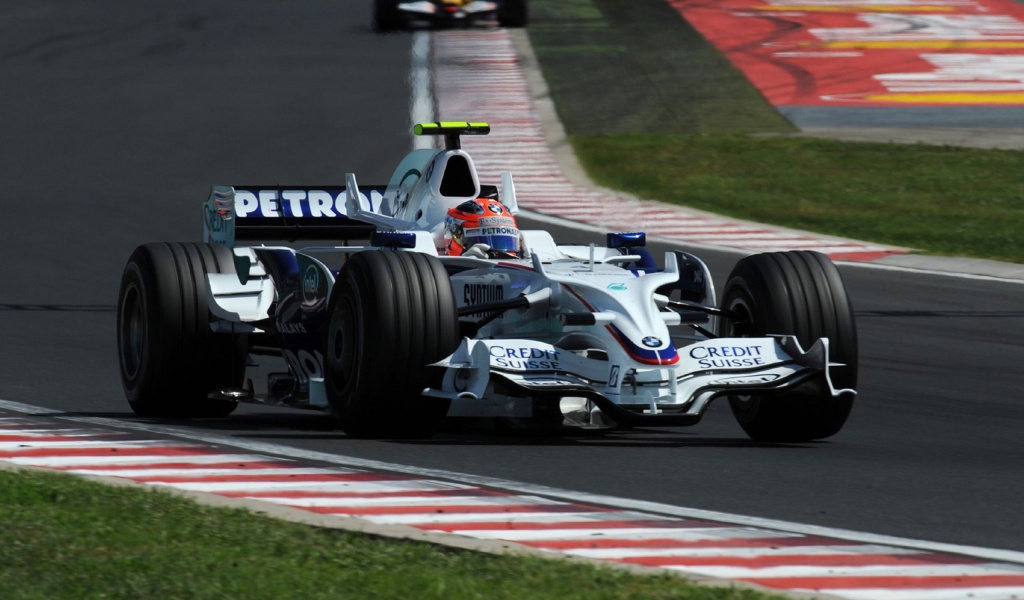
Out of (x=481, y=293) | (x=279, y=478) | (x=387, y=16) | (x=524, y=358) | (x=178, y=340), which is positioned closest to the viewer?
(x=279, y=478)

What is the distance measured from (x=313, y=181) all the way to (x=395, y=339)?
1302 cm

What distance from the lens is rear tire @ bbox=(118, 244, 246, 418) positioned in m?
10.2

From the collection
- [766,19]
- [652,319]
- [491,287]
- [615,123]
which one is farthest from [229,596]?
[766,19]

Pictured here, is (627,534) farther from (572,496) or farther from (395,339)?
(395,339)

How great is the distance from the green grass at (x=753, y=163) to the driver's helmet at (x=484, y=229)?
365 inches

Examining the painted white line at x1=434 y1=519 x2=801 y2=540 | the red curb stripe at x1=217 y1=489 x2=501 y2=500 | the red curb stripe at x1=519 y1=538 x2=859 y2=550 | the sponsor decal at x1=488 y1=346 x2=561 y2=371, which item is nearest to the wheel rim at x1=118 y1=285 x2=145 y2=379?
the sponsor decal at x1=488 y1=346 x2=561 y2=371

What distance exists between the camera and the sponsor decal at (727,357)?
8625mm

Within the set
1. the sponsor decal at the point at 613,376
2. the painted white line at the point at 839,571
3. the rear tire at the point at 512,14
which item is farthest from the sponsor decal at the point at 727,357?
the rear tire at the point at 512,14

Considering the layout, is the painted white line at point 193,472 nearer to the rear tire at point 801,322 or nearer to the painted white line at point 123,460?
the painted white line at point 123,460

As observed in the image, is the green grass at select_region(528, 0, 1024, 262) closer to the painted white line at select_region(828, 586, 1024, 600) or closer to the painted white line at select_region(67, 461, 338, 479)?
the painted white line at select_region(67, 461, 338, 479)

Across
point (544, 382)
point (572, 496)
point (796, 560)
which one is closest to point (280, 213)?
point (544, 382)

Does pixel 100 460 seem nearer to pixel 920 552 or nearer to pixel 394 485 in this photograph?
pixel 394 485

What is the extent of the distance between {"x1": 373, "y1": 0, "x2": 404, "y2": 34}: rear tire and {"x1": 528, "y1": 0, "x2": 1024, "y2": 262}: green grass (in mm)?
3728

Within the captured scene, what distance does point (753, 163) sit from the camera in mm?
23609
